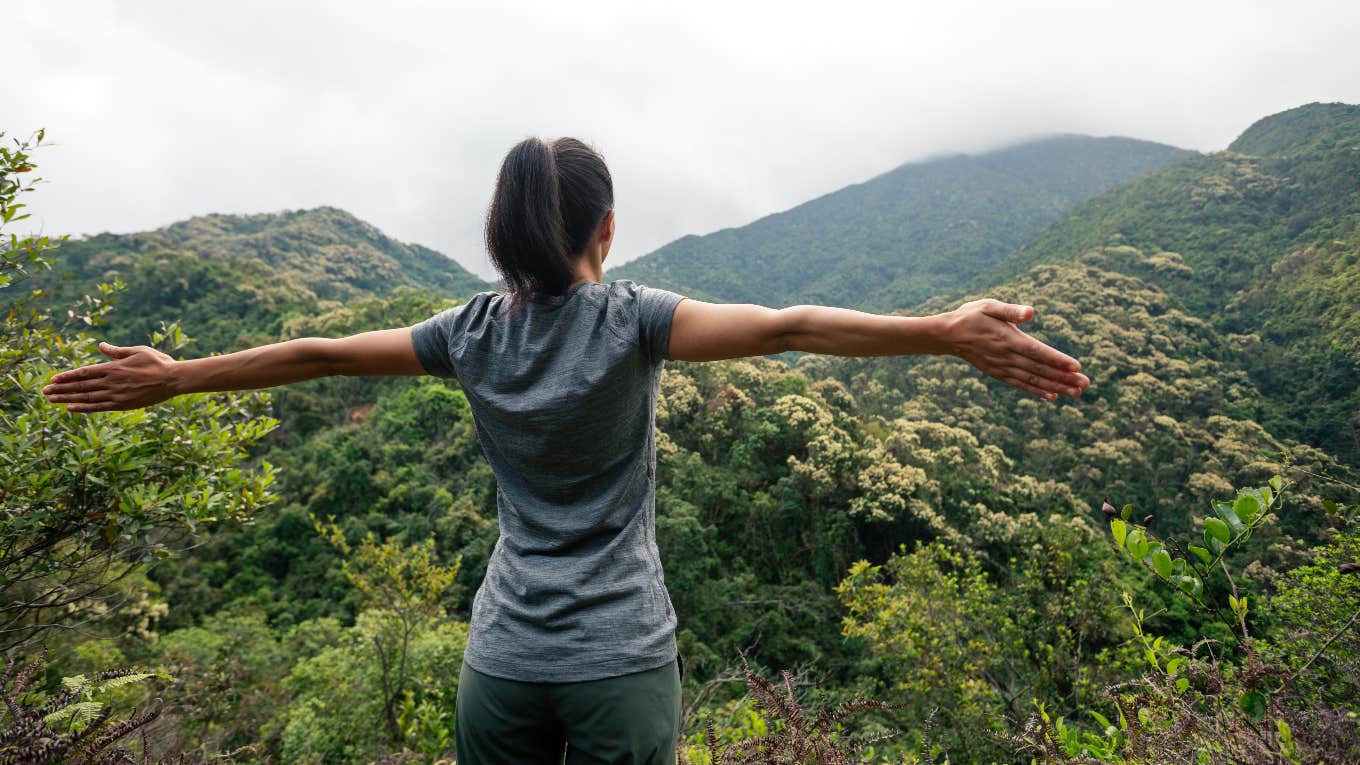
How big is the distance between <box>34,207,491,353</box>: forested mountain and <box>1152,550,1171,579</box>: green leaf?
15434 mm

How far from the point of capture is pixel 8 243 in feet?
8.65

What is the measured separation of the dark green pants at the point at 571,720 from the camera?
92cm

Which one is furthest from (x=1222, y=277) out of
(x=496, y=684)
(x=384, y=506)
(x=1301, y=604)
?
(x=496, y=684)

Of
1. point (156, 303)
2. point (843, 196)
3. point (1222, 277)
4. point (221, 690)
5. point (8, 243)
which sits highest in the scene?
point (843, 196)

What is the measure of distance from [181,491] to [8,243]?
4.11 ft

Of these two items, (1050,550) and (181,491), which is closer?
(181,491)

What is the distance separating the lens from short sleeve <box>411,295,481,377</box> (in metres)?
1.12

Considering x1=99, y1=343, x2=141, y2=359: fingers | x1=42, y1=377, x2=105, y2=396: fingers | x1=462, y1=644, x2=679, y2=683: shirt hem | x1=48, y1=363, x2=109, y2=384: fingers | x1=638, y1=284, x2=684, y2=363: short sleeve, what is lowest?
x1=462, y1=644, x2=679, y2=683: shirt hem

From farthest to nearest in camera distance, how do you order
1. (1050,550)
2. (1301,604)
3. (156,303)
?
(156,303)
(1050,550)
(1301,604)

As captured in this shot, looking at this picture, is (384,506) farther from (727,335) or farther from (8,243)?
(727,335)

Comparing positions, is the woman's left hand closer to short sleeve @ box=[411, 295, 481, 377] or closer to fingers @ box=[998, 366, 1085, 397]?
short sleeve @ box=[411, 295, 481, 377]

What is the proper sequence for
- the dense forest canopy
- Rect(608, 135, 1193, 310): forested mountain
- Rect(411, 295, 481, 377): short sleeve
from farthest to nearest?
Rect(608, 135, 1193, 310): forested mountain < the dense forest canopy < Rect(411, 295, 481, 377): short sleeve

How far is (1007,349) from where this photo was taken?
35.4 inches

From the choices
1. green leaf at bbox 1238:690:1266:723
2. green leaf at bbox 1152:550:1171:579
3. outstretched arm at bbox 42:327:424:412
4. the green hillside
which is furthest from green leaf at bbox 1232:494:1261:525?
the green hillside
